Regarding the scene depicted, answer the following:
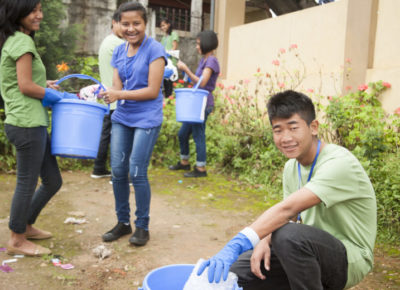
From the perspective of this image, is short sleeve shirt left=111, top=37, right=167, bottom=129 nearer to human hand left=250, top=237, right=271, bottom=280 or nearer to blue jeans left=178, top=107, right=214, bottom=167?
human hand left=250, top=237, right=271, bottom=280

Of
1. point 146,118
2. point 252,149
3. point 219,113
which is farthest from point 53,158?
point 219,113

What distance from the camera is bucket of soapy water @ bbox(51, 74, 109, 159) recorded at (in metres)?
3.15

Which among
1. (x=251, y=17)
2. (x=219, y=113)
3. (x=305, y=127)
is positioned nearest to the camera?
(x=305, y=127)

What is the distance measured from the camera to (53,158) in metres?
3.31

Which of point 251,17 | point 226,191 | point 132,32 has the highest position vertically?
point 251,17

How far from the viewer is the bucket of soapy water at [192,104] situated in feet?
16.8

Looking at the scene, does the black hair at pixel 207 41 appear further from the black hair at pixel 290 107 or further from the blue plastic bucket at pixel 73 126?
the black hair at pixel 290 107

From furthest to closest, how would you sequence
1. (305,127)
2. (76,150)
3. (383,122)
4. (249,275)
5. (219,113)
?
(219,113) → (383,122) → (76,150) → (249,275) → (305,127)

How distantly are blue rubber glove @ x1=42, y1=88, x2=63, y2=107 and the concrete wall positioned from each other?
12.0 ft

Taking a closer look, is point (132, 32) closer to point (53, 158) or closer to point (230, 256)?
point (53, 158)

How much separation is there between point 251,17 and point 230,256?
46.2 feet

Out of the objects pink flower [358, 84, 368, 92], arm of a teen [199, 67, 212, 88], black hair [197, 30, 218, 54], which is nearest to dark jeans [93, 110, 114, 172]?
arm of a teen [199, 67, 212, 88]

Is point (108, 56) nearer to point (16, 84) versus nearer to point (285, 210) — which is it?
point (16, 84)

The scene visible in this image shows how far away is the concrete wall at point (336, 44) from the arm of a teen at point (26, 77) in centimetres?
383
